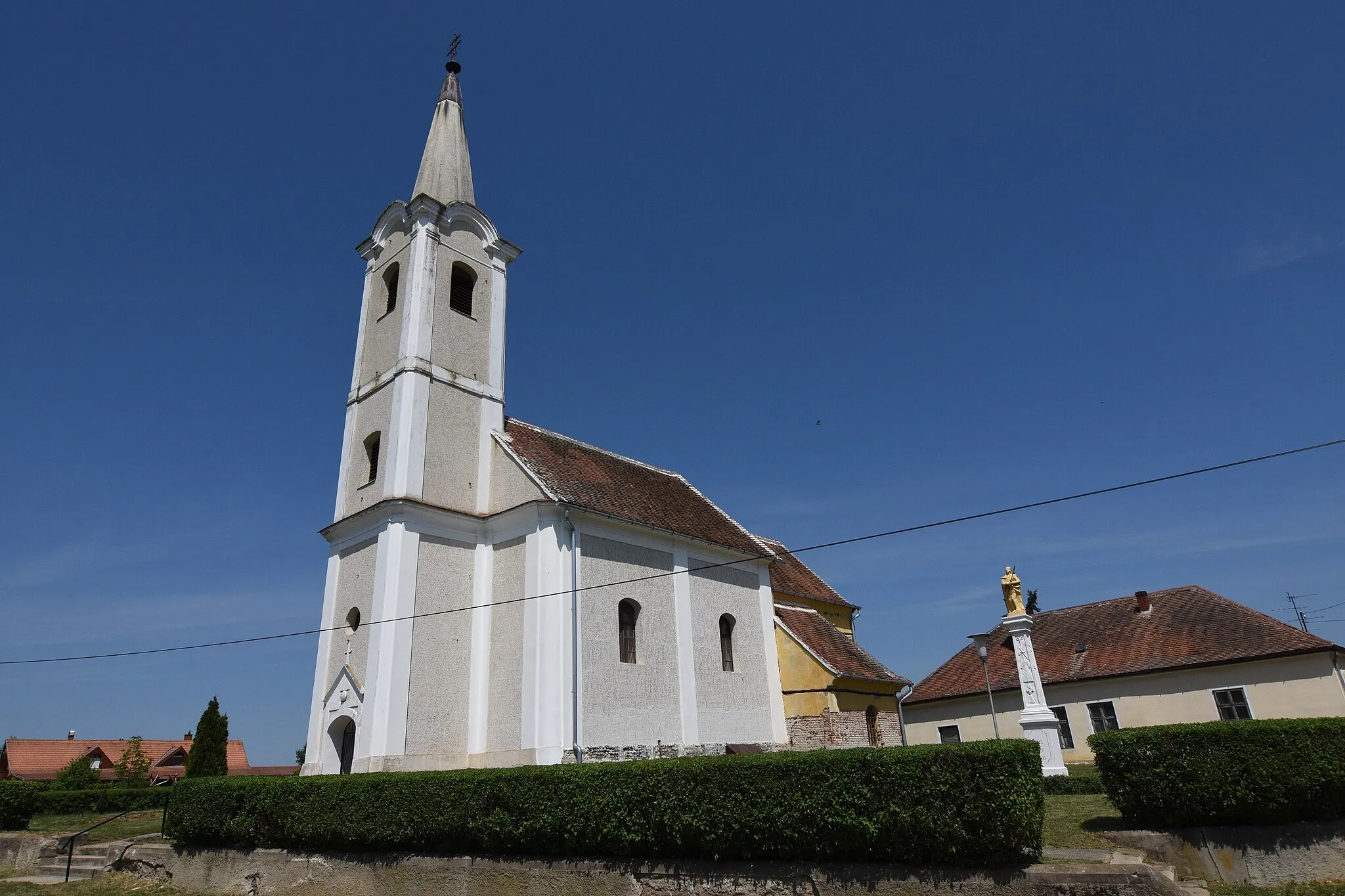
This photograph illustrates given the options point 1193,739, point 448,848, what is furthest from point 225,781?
point 1193,739

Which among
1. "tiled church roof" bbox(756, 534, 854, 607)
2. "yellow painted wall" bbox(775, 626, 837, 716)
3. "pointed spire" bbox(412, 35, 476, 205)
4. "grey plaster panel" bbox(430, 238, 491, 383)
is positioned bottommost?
"yellow painted wall" bbox(775, 626, 837, 716)

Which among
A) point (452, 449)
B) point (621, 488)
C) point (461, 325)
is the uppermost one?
point (461, 325)

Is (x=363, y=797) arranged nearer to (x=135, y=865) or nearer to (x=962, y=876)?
(x=135, y=865)

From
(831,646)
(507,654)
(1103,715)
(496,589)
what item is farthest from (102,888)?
(1103,715)

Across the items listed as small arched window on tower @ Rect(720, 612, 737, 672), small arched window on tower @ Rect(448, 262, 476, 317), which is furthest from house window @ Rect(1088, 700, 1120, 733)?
small arched window on tower @ Rect(448, 262, 476, 317)

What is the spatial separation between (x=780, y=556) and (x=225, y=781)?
68.4 ft

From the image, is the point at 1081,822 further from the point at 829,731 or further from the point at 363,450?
the point at 363,450

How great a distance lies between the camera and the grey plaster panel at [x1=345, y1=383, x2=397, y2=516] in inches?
762

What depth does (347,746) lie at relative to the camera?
17.8 metres

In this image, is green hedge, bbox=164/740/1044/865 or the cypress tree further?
the cypress tree

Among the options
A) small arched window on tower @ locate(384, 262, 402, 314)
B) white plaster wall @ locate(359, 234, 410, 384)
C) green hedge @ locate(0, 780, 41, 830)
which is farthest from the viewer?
small arched window on tower @ locate(384, 262, 402, 314)

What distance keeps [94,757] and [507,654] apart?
5393 centimetres

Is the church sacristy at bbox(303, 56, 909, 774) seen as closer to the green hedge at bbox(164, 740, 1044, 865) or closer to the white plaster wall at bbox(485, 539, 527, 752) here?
the white plaster wall at bbox(485, 539, 527, 752)

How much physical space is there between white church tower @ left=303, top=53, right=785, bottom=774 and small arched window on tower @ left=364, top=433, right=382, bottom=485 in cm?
8
